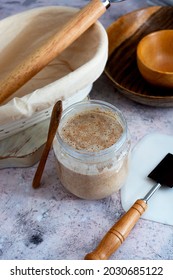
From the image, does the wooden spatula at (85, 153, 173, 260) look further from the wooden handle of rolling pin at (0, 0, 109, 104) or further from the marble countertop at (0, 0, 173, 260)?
the wooden handle of rolling pin at (0, 0, 109, 104)

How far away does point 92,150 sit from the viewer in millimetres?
563

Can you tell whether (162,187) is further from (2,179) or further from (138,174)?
(2,179)

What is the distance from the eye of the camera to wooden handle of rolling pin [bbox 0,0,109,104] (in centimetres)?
64

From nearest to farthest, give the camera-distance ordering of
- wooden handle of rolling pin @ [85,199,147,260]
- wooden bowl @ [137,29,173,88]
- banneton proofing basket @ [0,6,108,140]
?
wooden handle of rolling pin @ [85,199,147,260] → banneton proofing basket @ [0,6,108,140] → wooden bowl @ [137,29,173,88]

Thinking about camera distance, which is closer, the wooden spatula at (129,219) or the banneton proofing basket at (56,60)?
the wooden spatula at (129,219)

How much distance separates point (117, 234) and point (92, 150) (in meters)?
0.11

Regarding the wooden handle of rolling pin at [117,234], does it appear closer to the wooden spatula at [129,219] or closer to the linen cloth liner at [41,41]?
the wooden spatula at [129,219]

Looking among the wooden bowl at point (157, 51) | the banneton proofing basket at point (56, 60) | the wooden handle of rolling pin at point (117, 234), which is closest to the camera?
the wooden handle of rolling pin at point (117, 234)

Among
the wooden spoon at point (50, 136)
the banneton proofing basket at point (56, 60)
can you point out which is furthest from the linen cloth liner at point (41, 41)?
the wooden spoon at point (50, 136)

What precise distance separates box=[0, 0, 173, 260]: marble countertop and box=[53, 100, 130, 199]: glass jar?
27 mm

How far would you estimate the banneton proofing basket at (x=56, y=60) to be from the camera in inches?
24.9

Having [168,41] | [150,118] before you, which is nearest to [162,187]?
[150,118]

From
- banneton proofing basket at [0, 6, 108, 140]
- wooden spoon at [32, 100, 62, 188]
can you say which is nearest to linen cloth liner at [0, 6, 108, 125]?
banneton proofing basket at [0, 6, 108, 140]

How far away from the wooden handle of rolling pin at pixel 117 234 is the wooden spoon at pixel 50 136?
140 mm
